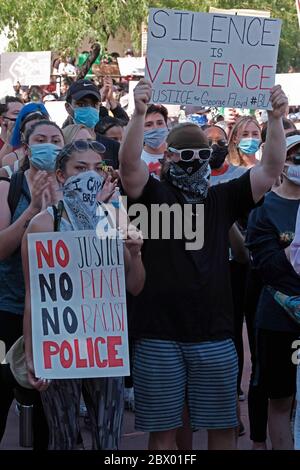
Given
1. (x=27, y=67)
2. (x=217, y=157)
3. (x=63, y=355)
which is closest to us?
(x=63, y=355)

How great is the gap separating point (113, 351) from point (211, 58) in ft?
5.64

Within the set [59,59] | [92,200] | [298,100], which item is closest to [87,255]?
[92,200]

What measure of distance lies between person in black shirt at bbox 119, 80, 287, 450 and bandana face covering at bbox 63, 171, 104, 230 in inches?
6.8

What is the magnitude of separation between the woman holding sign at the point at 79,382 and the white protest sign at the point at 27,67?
9617 mm

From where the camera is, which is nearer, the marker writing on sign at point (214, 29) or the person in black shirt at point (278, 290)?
the marker writing on sign at point (214, 29)

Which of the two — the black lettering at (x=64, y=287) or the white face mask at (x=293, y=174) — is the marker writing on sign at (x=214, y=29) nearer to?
the white face mask at (x=293, y=174)

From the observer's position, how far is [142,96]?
16.6 ft

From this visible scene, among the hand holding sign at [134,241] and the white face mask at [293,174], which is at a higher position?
the white face mask at [293,174]

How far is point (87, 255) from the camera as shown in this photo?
192 inches

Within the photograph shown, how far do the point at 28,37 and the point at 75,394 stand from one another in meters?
22.3

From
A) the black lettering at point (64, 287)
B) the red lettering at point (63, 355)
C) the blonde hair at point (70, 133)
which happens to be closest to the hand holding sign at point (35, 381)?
the red lettering at point (63, 355)

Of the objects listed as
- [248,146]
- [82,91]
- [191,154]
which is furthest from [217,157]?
[191,154]

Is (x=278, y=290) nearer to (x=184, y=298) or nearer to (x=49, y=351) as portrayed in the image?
(x=184, y=298)

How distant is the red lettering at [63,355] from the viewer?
15.8 feet
